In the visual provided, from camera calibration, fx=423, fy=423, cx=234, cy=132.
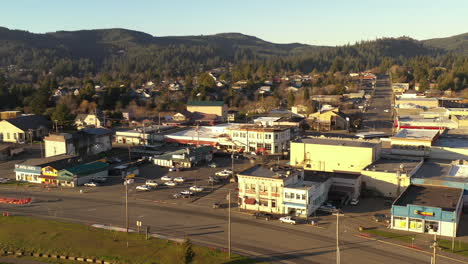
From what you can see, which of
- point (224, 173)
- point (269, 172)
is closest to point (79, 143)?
point (224, 173)

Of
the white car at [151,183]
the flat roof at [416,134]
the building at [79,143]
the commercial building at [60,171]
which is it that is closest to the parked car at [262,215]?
the white car at [151,183]

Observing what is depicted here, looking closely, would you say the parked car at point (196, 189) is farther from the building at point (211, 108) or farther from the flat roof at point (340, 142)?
the building at point (211, 108)

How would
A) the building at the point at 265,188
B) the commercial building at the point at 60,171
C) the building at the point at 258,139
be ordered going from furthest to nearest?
the building at the point at 258,139 < the commercial building at the point at 60,171 < the building at the point at 265,188

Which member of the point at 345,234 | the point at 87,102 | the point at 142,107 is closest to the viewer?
the point at 345,234

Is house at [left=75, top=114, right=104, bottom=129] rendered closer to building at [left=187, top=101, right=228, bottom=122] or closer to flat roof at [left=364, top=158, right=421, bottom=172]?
building at [left=187, top=101, right=228, bottom=122]

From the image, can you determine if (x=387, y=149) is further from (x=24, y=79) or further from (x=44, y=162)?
(x=24, y=79)

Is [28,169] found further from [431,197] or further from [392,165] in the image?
[431,197]

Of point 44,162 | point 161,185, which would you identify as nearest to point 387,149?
point 161,185
